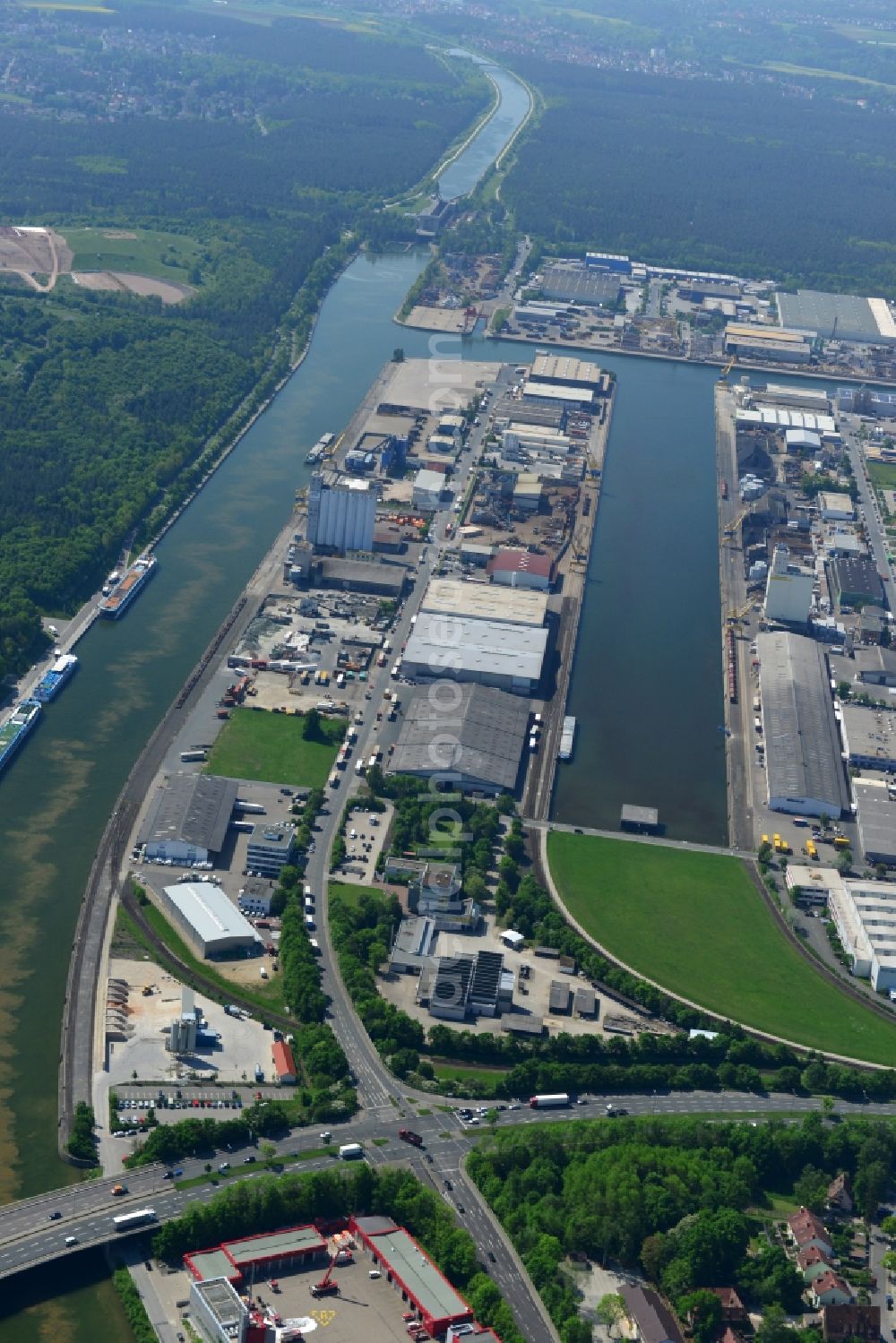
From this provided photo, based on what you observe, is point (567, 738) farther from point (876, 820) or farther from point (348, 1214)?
point (348, 1214)

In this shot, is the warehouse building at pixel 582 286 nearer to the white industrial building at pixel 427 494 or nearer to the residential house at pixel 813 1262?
the white industrial building at pixel 427 494

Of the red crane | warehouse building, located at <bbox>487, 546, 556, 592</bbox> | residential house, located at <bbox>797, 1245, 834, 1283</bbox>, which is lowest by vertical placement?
the red crane

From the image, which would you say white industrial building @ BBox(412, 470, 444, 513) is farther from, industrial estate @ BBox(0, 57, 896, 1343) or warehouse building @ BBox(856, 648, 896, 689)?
warehouse building @ BBox(856, 648, 896, 689)

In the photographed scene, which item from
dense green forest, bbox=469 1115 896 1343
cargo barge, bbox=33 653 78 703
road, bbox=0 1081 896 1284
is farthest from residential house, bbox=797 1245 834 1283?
cargo barge, bbox=33 653 78 703

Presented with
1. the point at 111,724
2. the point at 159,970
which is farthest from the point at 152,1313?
the point at 111,724

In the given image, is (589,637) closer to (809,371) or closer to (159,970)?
(159,970)

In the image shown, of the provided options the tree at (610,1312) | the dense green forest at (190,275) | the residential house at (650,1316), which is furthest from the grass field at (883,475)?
the tree at (610,1312)

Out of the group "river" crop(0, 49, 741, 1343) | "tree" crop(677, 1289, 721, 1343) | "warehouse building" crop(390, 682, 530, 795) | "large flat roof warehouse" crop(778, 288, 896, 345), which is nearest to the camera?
"tree" crop(677, 1289, 721, 1343)
